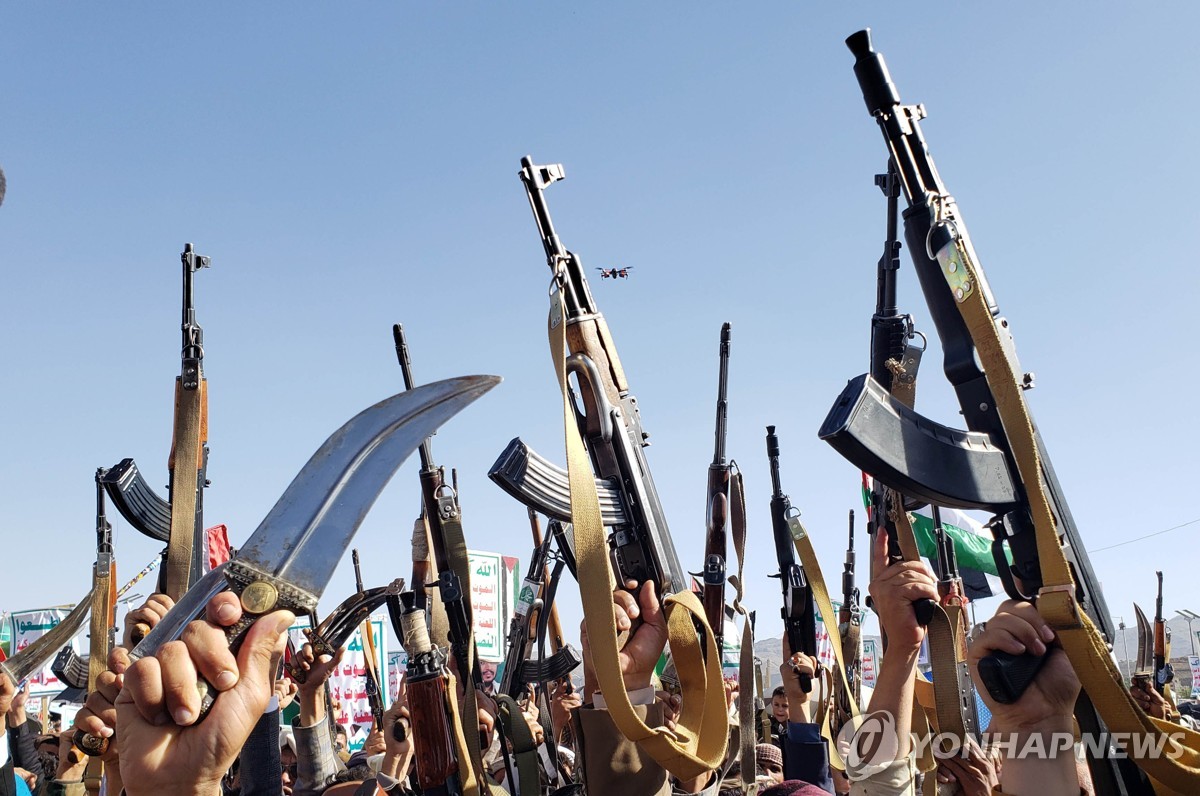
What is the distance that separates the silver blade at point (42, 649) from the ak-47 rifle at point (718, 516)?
3.56 metres

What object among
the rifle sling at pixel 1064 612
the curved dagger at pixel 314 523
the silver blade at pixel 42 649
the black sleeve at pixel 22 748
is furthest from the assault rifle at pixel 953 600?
the black sleeve at pixel 22 748

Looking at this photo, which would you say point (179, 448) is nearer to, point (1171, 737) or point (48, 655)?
point (48, 655)

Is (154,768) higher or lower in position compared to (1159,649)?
higher

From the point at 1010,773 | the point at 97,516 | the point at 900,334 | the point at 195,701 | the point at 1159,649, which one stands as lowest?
the point at 1159,649

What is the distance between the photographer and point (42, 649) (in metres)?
5.93

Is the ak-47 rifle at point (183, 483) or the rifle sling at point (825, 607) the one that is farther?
the ak-47 rifle at point (183, 483)

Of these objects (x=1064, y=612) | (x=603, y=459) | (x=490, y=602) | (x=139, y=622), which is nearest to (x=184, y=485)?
(x=139, y=622)

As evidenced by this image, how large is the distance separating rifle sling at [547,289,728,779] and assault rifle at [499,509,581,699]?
11.2 feet

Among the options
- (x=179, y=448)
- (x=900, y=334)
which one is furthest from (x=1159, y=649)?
(x=179, y=448)

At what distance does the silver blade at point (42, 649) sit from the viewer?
5.75 m

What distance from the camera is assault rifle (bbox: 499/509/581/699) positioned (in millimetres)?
7504

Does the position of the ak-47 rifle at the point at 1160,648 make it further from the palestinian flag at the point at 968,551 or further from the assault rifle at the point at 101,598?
the assault rifle at the point at 101,598

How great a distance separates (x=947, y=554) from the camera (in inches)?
279

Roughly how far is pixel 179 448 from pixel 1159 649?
11991 mm
